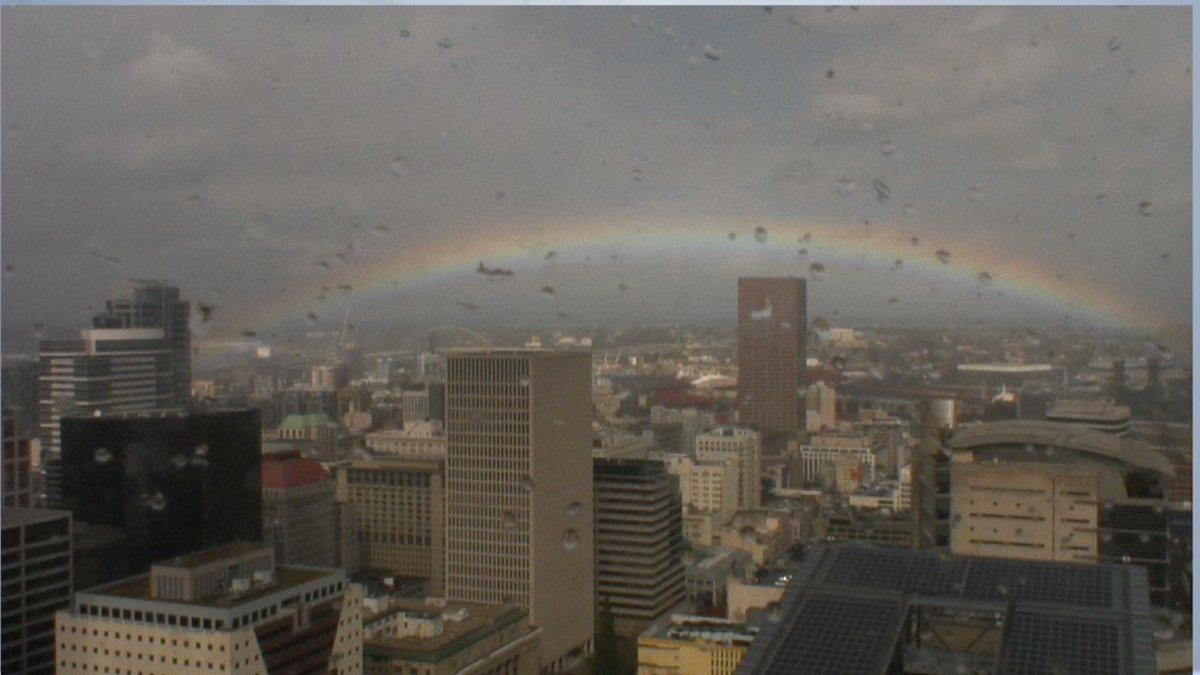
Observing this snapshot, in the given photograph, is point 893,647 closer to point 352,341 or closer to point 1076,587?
point 1076,587

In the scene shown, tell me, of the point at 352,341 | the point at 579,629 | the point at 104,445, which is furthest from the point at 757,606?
the point at 104,445

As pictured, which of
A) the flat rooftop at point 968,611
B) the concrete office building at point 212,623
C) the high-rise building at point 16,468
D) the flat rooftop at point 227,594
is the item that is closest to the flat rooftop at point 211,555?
the concrete office building at point 212,623

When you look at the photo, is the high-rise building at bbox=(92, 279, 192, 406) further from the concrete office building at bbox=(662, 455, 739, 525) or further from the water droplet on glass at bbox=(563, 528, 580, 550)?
the concrete office building at bbox=(662, 455, 739, 525)

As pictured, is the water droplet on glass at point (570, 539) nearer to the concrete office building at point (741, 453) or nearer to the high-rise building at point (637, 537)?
the high-rise building at point (637, 537)

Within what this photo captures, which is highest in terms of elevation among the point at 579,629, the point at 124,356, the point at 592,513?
the point at 124,356

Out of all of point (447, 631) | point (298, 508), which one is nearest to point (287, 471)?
point (298, 508)

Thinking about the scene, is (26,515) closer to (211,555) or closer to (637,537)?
(211,555)
